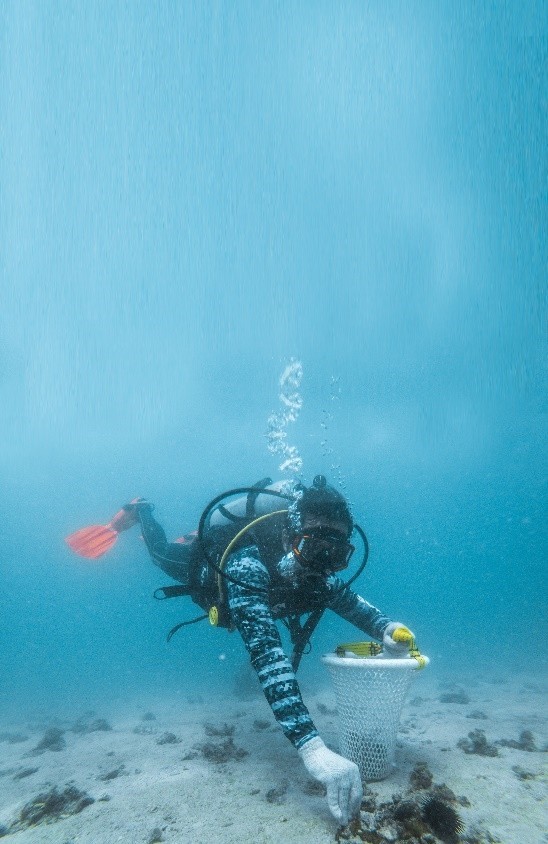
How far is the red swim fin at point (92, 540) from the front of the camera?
8812mm

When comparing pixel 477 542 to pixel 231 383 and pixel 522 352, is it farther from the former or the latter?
pixel 231 383

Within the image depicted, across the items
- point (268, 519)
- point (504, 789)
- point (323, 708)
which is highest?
point (268, 519)

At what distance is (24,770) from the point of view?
6.25 meters

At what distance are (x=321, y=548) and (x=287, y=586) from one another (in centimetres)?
68

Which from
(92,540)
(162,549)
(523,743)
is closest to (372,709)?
(523,743)

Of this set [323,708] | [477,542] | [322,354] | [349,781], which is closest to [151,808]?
[349,781]

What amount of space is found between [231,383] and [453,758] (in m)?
32.6

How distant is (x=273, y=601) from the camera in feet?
13.8

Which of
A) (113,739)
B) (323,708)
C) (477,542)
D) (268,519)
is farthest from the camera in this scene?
(477,542)

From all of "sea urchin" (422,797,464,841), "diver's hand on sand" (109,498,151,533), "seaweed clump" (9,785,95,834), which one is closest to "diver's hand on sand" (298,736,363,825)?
"sea urchin" (422,797,464,841)

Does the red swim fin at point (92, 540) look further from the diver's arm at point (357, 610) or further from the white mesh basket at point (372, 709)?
the white mesh basket at point (372, 709)

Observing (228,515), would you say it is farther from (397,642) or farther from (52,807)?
(52,807)

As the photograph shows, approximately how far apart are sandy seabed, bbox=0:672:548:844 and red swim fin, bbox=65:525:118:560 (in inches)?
136

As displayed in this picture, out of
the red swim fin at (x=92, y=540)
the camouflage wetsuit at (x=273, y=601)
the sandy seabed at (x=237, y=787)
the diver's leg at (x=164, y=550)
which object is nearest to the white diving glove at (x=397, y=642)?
the camouflage wetsuit at (x=273, y=601)
